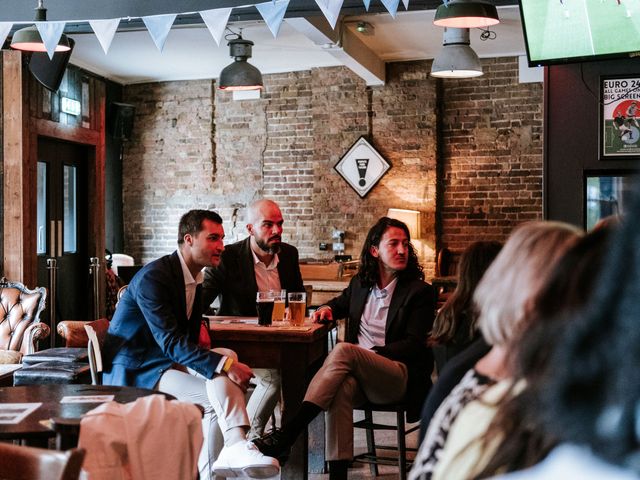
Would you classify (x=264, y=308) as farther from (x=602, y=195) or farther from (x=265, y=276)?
(x=602, y=195)

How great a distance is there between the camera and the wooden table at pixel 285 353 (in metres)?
3.98

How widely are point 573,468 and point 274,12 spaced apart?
397 centimetres

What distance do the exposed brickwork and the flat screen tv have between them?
17.9 feet

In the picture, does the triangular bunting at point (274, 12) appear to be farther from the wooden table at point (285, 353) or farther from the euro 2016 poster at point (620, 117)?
the euro 2016 poster at point (620, 117)

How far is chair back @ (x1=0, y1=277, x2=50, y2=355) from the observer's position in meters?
5.55

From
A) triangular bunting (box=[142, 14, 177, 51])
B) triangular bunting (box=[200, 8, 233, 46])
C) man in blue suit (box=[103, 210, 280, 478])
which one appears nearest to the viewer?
man in blue suit (box=[103, 210, 280, 478])

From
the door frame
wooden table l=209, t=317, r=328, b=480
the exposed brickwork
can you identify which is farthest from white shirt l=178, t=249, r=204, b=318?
the exposed brickwork

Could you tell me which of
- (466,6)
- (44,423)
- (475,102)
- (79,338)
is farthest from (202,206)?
(44,423)

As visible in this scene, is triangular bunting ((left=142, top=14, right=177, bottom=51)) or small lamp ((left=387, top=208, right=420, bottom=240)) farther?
small lamp ((left=387, top=208, right=420, bottom=240))

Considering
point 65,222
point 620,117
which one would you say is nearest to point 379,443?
point 620,117

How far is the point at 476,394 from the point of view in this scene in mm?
1667

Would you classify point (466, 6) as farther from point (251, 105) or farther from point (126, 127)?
point (126, 127)

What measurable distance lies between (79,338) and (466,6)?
9.88ft

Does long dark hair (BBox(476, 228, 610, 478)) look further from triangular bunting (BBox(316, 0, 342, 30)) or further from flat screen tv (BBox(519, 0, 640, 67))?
triangular bunting (BBox(316, 0, 342, 30))
